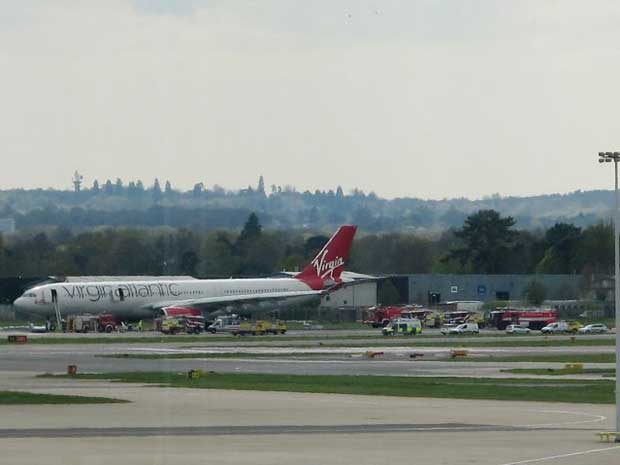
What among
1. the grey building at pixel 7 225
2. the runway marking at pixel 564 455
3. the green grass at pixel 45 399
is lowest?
the runway marking at pixel 564 455

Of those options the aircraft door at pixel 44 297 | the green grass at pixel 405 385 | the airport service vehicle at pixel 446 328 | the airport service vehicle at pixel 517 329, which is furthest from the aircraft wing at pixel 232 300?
the green grass at pixel 405 385

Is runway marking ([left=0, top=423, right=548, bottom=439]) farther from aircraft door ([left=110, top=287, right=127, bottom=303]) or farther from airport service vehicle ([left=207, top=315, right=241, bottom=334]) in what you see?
aircraft door ([left=110, top=287, right=127, bottom=303])

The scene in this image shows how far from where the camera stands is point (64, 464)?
3212cm

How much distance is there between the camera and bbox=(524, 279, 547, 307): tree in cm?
17275

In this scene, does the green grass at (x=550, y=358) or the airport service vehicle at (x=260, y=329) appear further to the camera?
the airport service vehicle at (x=260, y=329)

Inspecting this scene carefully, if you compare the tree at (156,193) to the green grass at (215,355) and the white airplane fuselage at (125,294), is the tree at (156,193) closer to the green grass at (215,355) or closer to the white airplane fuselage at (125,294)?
the green grass at (215,355)

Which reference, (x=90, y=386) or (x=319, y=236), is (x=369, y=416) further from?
(x=319, y=236)

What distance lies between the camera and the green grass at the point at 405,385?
56.0m

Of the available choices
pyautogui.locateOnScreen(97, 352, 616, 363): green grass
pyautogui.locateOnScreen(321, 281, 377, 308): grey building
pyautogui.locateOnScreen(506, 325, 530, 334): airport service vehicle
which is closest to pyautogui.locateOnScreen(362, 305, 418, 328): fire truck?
pyautogui.locateOnScreen(506, 325, 530, 334): airport service vehicle

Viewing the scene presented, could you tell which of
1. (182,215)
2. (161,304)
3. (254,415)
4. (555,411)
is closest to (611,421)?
(555,411)

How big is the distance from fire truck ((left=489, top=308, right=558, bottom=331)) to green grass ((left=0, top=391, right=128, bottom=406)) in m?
88.9

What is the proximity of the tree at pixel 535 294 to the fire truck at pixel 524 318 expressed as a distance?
99.0 ft

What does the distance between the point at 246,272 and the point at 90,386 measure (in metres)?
111

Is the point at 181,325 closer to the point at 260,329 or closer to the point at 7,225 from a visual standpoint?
the point at 260,329
